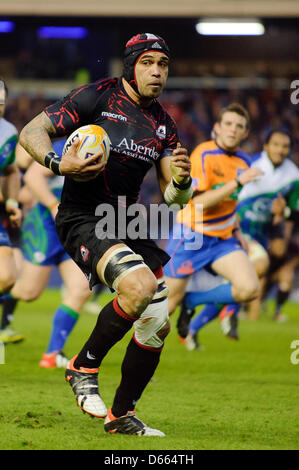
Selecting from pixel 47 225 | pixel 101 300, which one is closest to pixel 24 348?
pixel 47 225

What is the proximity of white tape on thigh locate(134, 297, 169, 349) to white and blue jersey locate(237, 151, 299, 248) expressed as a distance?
568 centimetres

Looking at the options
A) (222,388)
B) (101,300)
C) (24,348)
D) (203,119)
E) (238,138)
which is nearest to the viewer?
(222,388)

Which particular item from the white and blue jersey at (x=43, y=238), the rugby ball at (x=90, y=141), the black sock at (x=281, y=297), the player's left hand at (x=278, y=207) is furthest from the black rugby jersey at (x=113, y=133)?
the black sock at (x=281, y=297)

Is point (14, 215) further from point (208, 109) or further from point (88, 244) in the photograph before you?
point (208, 109)

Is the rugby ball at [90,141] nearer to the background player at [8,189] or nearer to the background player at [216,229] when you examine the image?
the background player at [8,189]

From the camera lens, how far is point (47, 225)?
750 centimetres

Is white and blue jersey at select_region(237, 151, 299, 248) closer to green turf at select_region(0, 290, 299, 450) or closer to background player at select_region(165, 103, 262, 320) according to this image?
green turf at select_region(0, 290, 299, 450)

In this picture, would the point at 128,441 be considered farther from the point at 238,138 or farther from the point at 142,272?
the point at 238,138

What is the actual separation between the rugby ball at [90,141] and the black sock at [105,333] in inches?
31.8

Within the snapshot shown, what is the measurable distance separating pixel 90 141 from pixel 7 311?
16.2ft

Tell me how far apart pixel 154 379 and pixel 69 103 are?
2965mm

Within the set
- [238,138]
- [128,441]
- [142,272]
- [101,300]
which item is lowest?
[101,300]

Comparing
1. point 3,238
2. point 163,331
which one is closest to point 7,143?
point 3,238

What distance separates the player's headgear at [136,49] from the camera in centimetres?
453
